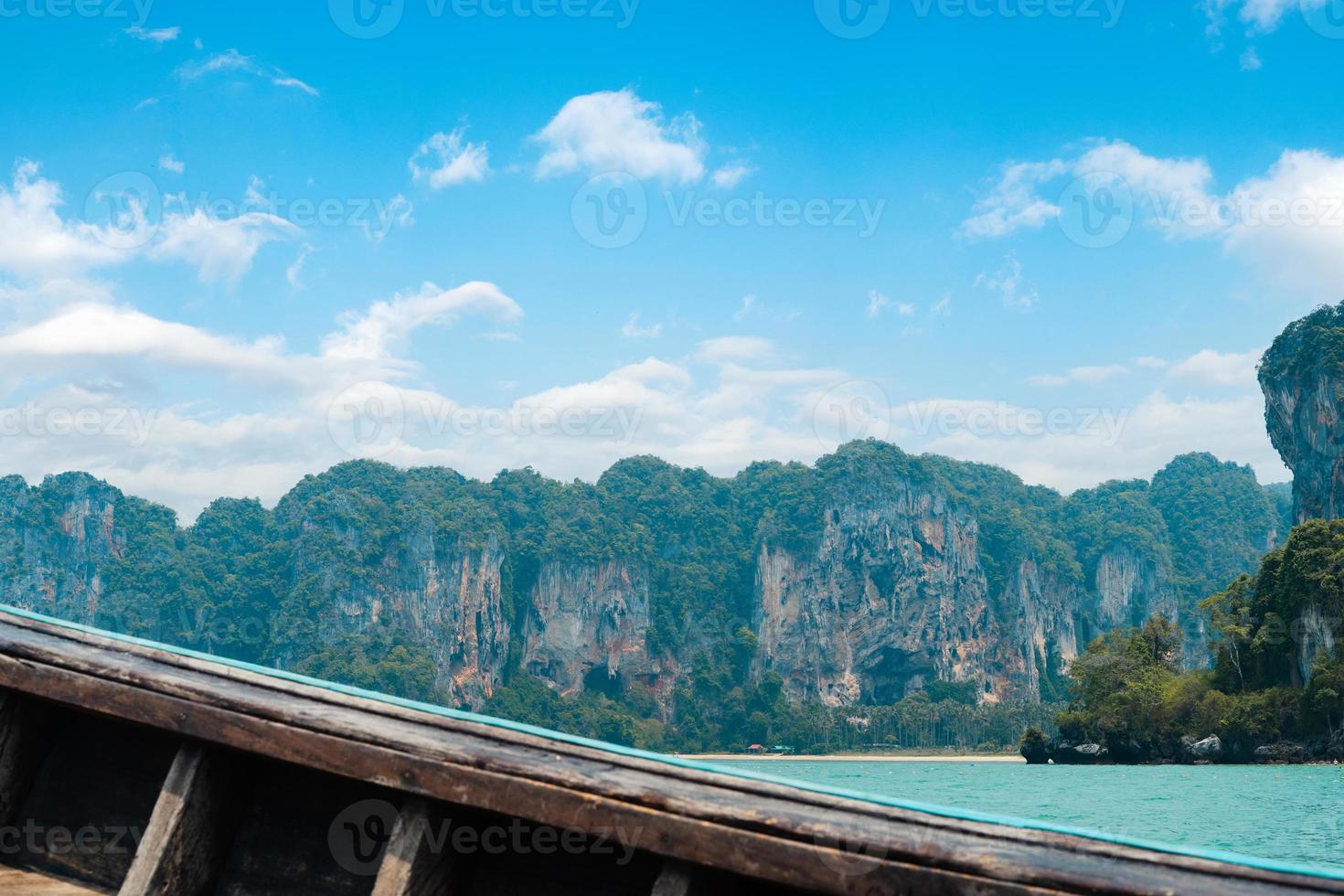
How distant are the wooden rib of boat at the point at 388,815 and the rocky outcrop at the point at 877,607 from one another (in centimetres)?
12918

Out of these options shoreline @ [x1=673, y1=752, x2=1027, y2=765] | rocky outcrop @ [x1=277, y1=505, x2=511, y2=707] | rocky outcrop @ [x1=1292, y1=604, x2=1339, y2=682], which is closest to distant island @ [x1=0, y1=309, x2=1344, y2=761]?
rocky outcrop @ [x1=277, y1=505, x2=511, y2=707]

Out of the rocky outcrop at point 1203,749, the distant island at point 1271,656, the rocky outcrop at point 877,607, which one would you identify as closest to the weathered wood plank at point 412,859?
the distant island at point 1271,656

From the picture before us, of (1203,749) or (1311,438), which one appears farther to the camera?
(1311,438)

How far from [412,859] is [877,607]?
432 ft

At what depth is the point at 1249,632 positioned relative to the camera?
62.2 meters

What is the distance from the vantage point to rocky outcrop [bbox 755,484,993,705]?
424 feet

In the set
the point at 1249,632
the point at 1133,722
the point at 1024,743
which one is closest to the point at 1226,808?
the point at 1249,632

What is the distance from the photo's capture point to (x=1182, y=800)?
123 feet

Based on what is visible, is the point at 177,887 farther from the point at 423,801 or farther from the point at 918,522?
the point at 918,522

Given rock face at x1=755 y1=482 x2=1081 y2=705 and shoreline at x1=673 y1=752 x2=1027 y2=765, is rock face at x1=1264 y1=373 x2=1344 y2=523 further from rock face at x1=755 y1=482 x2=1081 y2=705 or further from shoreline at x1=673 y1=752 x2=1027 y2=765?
rock face at x1=755 y1=482 x2=1081 y2=705

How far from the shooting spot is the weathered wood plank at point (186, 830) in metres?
2.50

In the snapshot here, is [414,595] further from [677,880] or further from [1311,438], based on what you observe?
[677,880]

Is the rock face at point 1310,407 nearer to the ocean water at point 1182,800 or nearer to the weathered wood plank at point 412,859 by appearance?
the ocean water at point 1182,800

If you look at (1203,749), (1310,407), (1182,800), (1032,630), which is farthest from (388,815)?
(1032,630)
